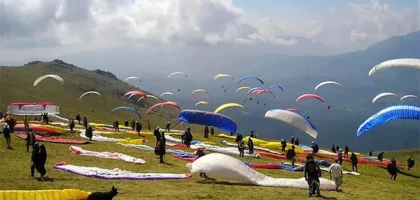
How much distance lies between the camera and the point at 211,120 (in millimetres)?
37719

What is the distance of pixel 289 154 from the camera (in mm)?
38281

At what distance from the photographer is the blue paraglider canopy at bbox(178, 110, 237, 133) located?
37.2m

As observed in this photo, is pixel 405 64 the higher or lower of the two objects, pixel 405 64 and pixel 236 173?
the higher

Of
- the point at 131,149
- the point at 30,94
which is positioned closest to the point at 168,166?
the point at 131,149

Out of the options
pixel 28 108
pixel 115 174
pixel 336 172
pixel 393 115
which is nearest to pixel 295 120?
pixel 393 115

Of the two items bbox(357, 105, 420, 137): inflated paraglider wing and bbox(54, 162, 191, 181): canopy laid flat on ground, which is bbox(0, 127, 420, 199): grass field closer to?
bbox(54, 162, 191, 181): canopy laid flat on ground

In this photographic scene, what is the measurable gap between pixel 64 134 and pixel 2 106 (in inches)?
3618

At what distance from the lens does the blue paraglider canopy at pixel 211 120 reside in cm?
3722

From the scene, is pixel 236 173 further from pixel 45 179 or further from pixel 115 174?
pixel 45 179

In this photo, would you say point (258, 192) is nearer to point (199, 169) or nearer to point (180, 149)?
point (199, 169)

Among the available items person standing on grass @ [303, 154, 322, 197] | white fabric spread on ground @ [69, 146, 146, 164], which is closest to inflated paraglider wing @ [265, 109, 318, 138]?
white fabric spread on ground @ [69, 146, 146, 164]

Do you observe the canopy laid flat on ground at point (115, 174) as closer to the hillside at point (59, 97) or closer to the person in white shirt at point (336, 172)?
the person in white shirt at point (336, 172)

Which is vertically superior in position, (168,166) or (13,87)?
(13,87)

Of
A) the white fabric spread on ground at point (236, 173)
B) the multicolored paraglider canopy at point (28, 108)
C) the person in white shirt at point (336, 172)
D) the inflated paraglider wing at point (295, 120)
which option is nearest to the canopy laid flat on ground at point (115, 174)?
the white fabric spread on ground at point (236, 173)
